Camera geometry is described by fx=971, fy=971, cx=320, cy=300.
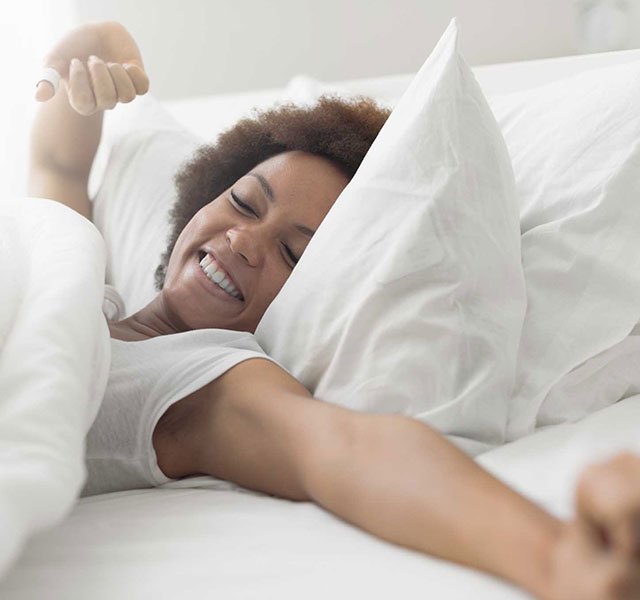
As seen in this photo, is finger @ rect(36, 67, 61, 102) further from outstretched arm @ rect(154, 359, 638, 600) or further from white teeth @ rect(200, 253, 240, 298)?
outstretched arm @ rect(154, 359, 638, 600)

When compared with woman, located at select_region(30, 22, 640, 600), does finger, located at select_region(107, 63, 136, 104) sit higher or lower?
higher

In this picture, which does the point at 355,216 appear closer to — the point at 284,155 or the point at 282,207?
the point at 282,207

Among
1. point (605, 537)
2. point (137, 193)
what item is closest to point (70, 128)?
point (137, 193)

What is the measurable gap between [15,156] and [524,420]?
1754mm

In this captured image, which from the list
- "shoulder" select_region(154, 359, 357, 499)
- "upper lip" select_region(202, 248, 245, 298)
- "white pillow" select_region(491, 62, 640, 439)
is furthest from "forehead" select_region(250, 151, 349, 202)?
"shoulder" select_region(154, 359, 357, 499)

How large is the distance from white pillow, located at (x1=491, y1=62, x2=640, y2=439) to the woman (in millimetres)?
242

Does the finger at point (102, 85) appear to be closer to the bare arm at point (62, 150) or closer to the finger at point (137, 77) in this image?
the finger at point (137, 77)

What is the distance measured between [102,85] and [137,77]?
0.18 ft

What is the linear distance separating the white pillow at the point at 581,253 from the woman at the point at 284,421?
9.5 inches

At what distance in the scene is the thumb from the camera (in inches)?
53.5

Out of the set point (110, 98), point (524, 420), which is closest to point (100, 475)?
point (524, 420)

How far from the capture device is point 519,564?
596 millimetres

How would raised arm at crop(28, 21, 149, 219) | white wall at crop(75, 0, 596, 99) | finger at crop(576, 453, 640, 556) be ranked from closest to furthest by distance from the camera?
1. finger at crop(576, 453, 640, 556)
2. raised arm at crop(28, 21, 149, 219)
3. white wall at crop(75, 0, 596, 99)

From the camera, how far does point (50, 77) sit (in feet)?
4.61
